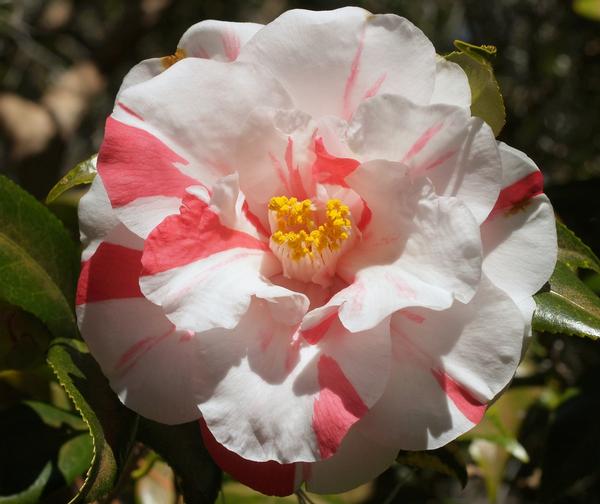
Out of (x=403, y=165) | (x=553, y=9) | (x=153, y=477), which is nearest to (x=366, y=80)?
(x=403, y=165)

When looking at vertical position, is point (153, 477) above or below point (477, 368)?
below

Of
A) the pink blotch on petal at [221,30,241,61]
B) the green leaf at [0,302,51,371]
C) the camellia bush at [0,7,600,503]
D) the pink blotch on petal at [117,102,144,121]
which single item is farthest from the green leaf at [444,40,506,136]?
the green leaf at [0,302,51,371]

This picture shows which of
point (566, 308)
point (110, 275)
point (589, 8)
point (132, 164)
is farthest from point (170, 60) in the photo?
point (589, 8)

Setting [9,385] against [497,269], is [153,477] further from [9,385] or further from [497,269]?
[497,269]

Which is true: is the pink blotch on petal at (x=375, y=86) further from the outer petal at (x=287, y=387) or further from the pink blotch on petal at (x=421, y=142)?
the outer petal at (x=287, y=387)

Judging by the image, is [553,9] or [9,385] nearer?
[9,385]

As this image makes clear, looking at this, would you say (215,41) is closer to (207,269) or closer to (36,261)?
(207,269)
